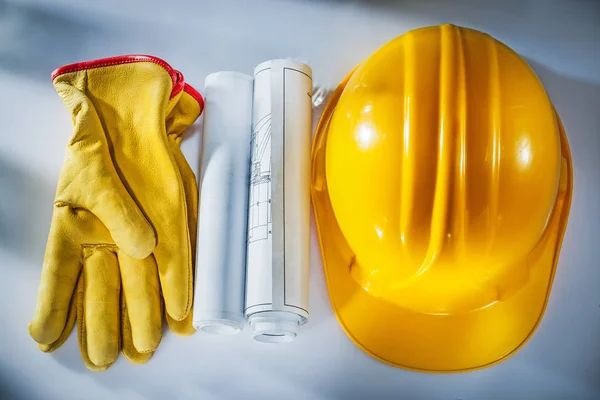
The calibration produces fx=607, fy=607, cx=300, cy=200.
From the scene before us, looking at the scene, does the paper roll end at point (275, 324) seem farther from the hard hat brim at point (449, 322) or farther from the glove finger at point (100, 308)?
the glove finger at point (100, 308)

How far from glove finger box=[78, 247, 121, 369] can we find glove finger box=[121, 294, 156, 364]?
1cm

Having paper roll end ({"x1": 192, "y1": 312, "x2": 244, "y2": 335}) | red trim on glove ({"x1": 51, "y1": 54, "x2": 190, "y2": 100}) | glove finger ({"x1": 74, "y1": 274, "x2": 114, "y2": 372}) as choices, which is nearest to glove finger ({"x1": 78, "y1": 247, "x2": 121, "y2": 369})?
glove finger ({"x1": 74, "y1": 274, "x2": 114, "y2": 372})

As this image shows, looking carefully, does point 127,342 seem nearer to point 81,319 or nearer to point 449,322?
point 81,319

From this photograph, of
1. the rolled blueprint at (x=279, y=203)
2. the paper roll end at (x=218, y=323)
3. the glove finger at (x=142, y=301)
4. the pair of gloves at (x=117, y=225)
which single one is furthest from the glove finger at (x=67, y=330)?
the rolled blueprint at (x=279, y=203)

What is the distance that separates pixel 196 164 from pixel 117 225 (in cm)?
28

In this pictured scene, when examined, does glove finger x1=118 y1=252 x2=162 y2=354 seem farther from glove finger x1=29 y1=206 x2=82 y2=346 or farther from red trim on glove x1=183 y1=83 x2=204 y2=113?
red trim on glove x1=183 y1=83 x2=204 y2=113

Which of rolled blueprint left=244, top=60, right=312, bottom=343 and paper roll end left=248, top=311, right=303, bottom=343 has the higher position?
rolled blueprint left=244, top=60, right=312, bottom=343

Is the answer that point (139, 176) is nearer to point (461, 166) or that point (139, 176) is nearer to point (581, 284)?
point (461, 166)

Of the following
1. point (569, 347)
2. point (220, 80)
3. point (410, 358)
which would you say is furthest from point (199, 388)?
point (569, 347)

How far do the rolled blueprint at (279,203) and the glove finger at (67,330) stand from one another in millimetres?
348

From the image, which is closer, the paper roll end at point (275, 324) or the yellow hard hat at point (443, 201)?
the yellow hard hat at point (443, 201)

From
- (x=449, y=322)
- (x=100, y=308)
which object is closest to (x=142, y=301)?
(x=100, y=308)

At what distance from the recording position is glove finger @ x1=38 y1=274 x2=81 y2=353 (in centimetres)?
120

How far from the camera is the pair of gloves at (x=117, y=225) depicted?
1155 millimetres
